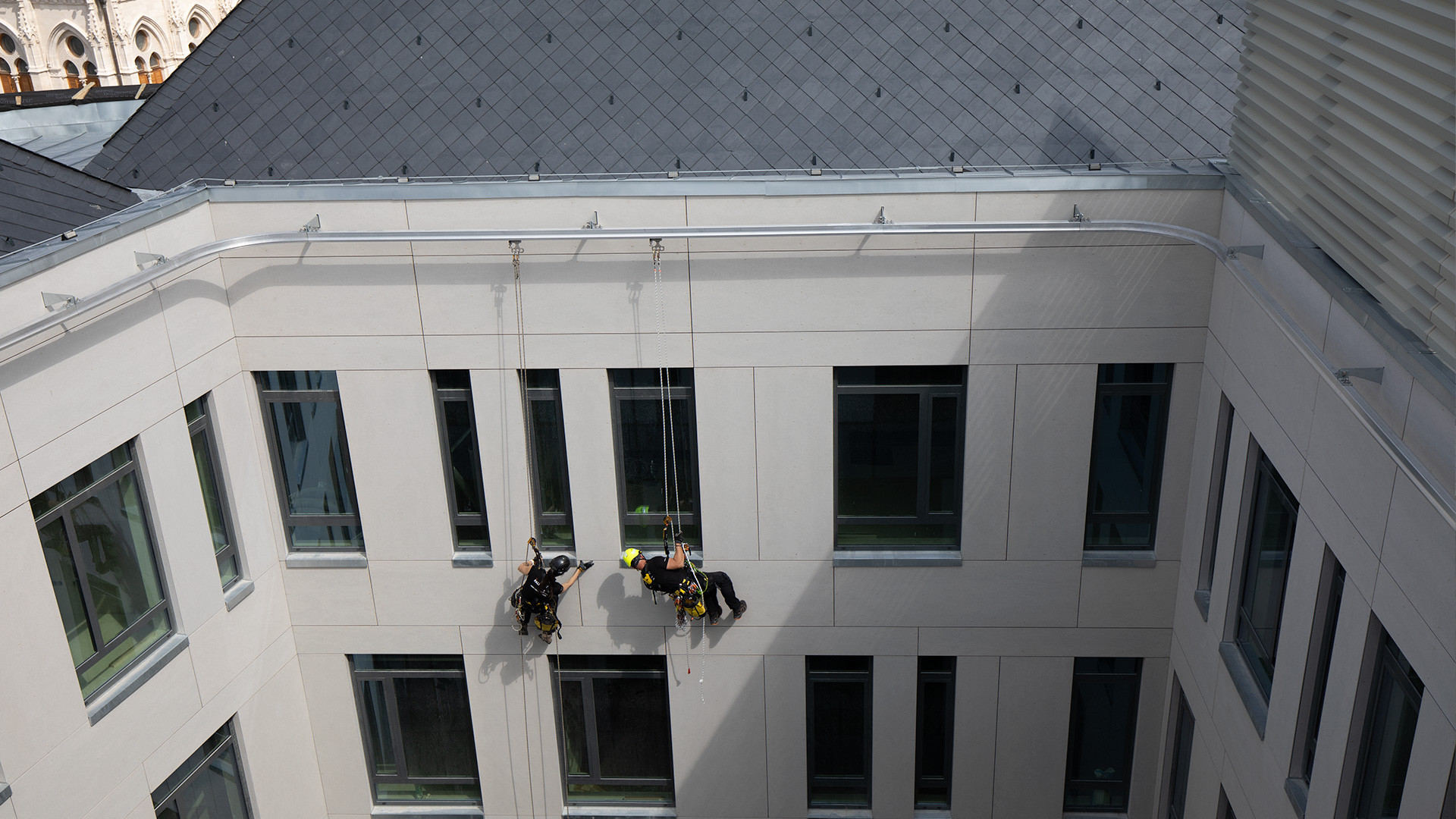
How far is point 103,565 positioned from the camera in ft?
37.2

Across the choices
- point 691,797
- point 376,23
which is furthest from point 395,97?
point 691,797

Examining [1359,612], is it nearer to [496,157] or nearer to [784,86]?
[784,86]

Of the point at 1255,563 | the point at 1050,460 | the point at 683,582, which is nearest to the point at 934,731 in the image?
the point at 1050,460

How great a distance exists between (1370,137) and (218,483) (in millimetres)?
11752

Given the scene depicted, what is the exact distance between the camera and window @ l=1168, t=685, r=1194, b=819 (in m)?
13.0

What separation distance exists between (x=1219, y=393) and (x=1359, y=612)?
3.51 metres

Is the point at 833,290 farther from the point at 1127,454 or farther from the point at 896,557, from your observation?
the point at 1127,454

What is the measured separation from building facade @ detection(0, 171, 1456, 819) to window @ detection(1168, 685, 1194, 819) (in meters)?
0.09

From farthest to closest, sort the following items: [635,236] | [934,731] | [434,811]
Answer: [434,811], [934,731], [635,236]

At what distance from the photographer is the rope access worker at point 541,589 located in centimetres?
1273

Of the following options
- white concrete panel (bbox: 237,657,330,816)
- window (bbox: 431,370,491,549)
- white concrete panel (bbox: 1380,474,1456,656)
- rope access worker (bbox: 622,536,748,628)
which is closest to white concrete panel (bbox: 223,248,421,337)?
window (bbox: 431,370,491,549)

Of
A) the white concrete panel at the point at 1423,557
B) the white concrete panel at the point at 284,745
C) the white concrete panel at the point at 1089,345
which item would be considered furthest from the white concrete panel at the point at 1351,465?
the white concrete panel at the point at 284,745

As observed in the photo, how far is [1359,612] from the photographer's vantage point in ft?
27.1

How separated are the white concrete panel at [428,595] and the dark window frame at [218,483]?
5.05ft
